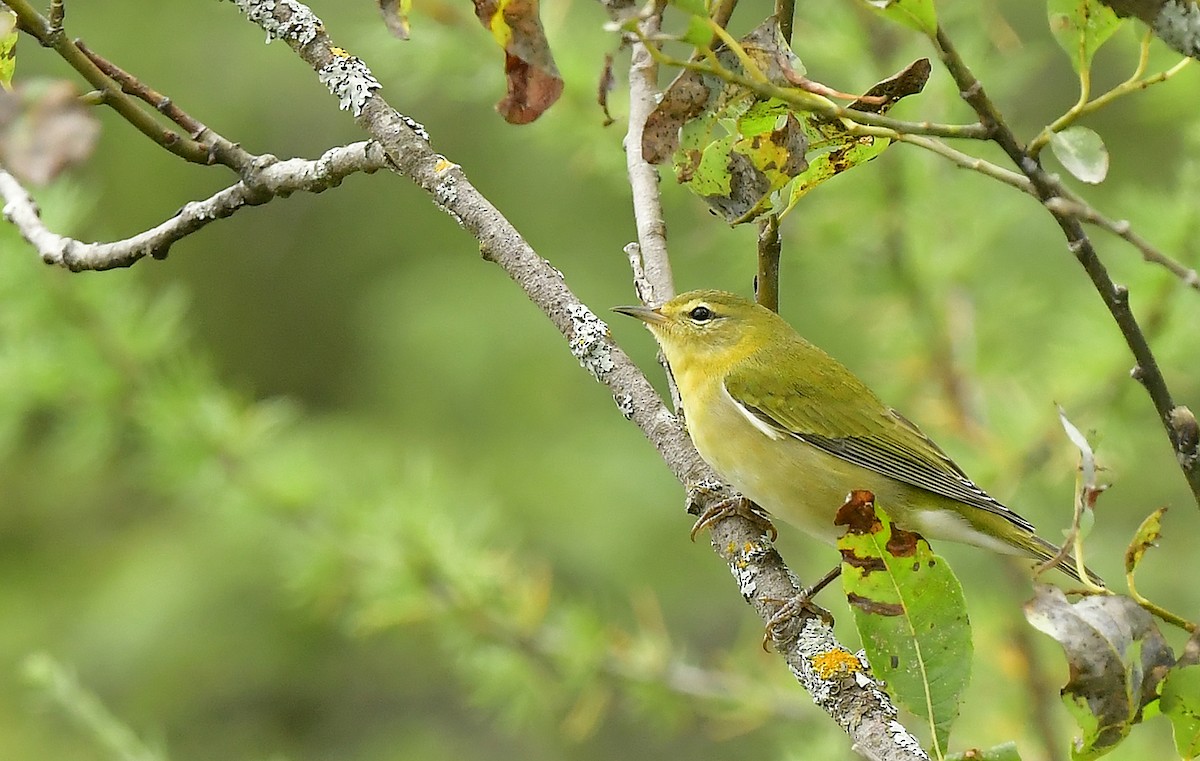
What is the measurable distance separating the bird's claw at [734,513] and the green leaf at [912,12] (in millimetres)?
1330

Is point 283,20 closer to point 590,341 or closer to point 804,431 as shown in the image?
point 590,341

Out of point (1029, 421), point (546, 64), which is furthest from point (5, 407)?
point (1029, 421)

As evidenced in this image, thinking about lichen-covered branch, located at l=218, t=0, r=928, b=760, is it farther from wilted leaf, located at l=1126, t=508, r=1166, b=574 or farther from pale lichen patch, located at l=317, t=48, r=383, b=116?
wilted leaf, located at l=1126, t=508, r=1166, b=574

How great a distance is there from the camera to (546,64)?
142 centimetres

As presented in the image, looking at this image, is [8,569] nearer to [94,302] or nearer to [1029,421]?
[94,302]

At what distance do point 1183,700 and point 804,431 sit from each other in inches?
92.0

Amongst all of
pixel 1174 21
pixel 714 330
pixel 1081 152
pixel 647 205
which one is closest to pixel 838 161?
pixel 1081 152

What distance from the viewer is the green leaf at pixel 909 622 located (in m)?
1.41

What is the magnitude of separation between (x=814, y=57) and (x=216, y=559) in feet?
13.3

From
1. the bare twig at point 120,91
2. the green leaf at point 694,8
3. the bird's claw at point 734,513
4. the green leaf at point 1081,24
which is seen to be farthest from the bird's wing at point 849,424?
the green leaf at point 694,8

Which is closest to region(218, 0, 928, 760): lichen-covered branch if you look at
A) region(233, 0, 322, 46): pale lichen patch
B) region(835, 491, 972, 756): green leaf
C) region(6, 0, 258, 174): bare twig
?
region(233, 0, 322, 46): pale lichen patch

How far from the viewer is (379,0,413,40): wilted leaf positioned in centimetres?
146

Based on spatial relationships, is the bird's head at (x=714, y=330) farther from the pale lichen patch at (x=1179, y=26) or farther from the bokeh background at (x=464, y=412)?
the pale lichen patch at (x=1179, y=26)

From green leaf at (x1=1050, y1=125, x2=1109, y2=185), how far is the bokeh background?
35.2 inches
